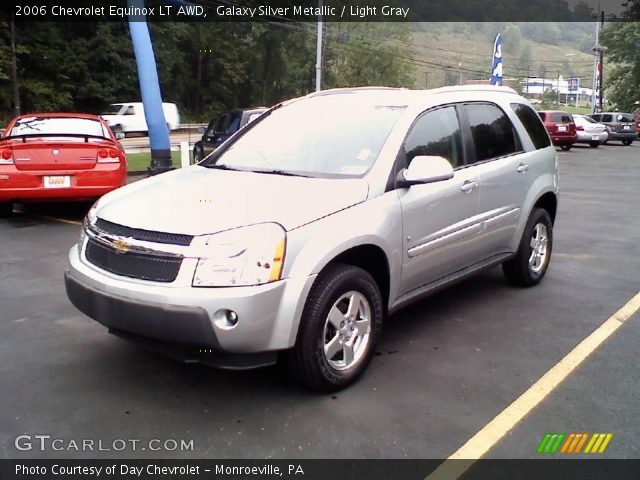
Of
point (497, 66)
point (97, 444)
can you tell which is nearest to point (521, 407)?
point (97, 444)

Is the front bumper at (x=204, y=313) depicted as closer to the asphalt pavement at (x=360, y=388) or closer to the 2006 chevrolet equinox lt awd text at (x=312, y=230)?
the 2006 chevrolet equinox lt awd text at (x=312, y=230)

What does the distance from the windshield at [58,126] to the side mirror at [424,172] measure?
5.70 m

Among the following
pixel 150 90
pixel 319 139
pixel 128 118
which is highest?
pixel 128 118

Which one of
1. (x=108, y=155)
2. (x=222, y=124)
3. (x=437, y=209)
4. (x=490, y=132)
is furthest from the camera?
(x=222, y=124)

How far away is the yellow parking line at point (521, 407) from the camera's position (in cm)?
276

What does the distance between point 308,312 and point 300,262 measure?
0.91 feet

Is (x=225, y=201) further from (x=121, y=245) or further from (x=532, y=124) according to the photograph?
(x=532, y=124)

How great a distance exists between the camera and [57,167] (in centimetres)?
746

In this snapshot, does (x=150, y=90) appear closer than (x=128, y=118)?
Yes

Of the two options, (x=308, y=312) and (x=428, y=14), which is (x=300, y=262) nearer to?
(x=308, y=312)

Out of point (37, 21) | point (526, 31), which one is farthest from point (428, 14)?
point (526, 31)

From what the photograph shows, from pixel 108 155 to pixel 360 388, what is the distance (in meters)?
5.57

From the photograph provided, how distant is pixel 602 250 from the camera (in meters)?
7.07

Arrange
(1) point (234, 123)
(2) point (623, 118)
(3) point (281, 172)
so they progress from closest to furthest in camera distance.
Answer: (3) point (281, 172) → (1) point (234, 123) → (2) point (623, 118)
